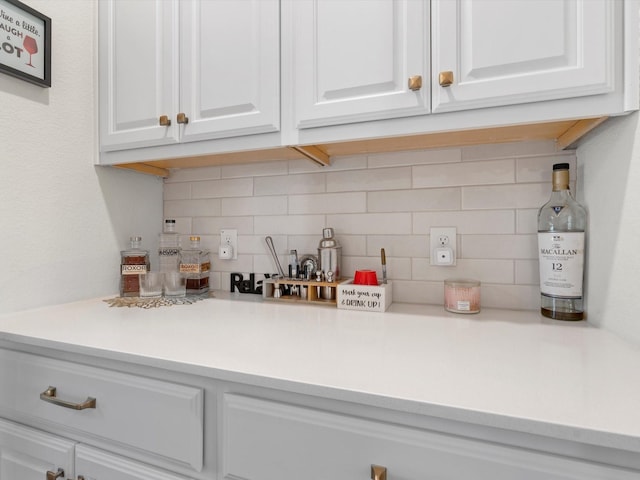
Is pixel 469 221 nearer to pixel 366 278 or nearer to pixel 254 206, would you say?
pixel 366 278

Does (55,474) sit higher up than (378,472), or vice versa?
(378,472)

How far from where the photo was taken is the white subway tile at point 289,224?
4.58ft

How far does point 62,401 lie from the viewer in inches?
33.4

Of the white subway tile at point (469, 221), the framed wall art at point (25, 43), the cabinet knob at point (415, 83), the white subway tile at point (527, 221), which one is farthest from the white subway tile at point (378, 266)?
the framed wall art at point (25, 43)

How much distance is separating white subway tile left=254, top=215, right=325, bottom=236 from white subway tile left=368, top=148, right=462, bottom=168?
0.30 m

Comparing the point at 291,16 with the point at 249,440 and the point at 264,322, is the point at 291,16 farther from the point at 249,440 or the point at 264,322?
the point at 249,440

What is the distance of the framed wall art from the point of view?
1079mm

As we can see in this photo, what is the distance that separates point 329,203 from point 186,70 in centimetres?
68

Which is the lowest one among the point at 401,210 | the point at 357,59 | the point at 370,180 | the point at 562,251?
the point at 562,251

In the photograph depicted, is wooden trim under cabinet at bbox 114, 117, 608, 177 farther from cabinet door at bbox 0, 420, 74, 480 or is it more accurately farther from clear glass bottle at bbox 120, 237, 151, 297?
cabinet door at bbox 0, 420, 74, 480

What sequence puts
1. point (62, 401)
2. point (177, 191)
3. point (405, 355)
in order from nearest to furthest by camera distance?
point (405, 355)
point (62, 401)
point (177, 191)

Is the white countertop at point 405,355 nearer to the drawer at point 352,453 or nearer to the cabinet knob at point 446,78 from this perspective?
the drawer at point 352,453

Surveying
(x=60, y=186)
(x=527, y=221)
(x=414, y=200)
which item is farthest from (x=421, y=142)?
(x=60, y=186)

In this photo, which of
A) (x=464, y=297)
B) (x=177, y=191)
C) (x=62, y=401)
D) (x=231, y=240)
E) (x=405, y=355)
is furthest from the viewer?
(x=177, y=191)
